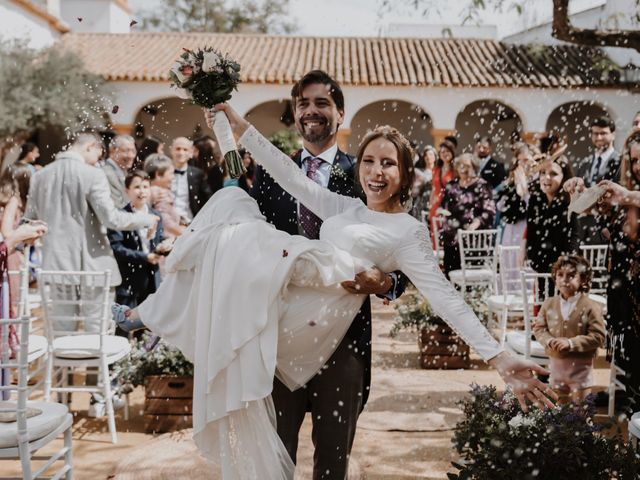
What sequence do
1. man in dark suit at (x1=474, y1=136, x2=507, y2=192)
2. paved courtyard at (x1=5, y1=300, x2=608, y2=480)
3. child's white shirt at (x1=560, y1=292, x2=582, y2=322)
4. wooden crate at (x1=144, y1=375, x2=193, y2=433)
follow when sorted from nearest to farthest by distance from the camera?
paved courtyard at (x1=5, y1=300, x2=608, y2=480), child's white shirt at (x1=560, y1=292, x2=582, y2=322), wooden crate at (x1=144, y1=375, x2=193, y2=433), man in dark suit at (x1=474, y1=136, x2=507, y2=192)

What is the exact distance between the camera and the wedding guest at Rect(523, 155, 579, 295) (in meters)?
5.93

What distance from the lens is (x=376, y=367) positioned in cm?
Result: 670

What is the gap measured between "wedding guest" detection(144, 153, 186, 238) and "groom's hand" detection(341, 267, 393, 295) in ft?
13.9

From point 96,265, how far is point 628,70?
20.2 meters

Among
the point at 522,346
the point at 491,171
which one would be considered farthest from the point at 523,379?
the point at 491,171

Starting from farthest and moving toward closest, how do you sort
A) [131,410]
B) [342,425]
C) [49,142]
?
[49,142] → [131,410] → [342,425]

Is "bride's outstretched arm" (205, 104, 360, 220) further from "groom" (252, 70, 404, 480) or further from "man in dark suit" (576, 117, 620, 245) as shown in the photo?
"man in dark suit" (576, 117, 620, 245)

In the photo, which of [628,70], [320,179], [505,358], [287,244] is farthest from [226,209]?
[628,70]

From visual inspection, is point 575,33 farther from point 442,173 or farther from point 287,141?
point 287,141

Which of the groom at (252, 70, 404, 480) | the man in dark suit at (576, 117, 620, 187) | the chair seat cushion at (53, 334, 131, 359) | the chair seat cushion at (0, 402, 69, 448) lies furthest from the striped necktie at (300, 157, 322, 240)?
the man in dark suit at (576, 117, 620, 187)

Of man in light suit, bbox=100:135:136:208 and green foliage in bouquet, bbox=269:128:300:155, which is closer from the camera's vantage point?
man in light suit, bbox=100:135:136:208

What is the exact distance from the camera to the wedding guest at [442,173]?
9.98 m

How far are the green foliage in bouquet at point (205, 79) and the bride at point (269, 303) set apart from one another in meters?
0.44

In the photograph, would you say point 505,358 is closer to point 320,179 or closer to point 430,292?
point 430,292
